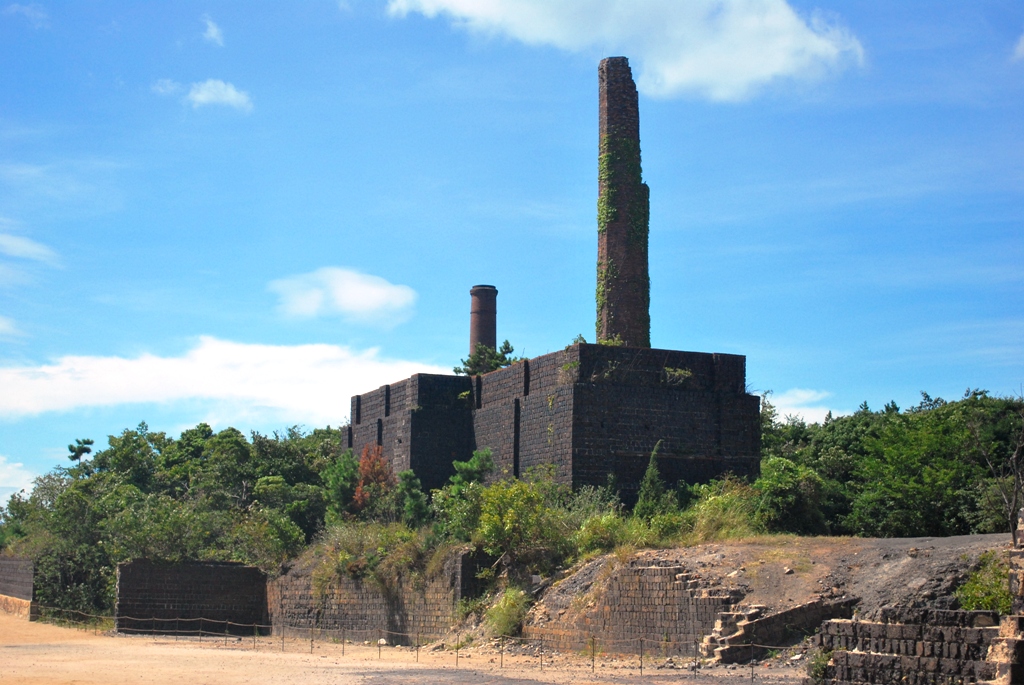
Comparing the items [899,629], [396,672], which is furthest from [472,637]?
[899,629]

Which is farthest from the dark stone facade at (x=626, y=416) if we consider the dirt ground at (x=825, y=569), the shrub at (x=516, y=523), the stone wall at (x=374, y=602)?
the dirt ground at (x=825, y=569)

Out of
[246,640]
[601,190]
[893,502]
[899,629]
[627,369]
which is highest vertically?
[601,190]

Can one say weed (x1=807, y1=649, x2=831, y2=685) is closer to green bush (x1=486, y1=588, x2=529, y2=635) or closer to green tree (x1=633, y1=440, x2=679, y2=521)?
green bush (x1=486, y1=588, x2=529, y2=635)

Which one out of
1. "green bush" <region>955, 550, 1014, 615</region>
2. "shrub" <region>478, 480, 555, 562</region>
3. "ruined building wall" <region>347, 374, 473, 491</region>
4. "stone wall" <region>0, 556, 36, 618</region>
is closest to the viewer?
"green bush" <region>955, 550, 1014, 615</region>

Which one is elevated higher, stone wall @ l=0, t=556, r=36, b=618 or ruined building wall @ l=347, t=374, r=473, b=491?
ruined building wall @ l=347, t=374, r=473, b=491

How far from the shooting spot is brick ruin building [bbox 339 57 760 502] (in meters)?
27.1

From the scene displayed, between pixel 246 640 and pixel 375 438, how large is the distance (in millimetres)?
7880

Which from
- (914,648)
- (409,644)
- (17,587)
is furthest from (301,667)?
(17,587)

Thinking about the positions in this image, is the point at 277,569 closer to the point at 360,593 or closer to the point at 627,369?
the point at 360,593

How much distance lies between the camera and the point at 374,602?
28.2 metres

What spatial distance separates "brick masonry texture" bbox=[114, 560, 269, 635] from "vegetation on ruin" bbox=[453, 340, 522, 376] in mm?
8725

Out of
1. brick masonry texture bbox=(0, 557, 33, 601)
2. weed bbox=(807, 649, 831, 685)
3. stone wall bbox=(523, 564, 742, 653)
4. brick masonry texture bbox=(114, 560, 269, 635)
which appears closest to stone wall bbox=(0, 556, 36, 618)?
brick masonry texture bbox=(0, 557, 33, 601)

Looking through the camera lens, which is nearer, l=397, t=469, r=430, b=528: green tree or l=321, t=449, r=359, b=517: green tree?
l=397, t=469, r=430, b=528: green tree

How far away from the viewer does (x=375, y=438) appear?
35125 millimetres
